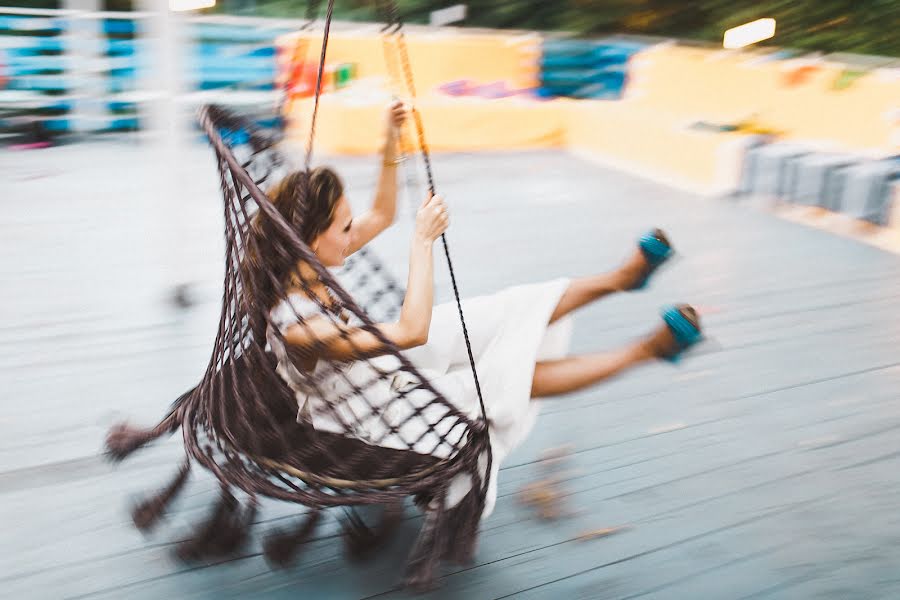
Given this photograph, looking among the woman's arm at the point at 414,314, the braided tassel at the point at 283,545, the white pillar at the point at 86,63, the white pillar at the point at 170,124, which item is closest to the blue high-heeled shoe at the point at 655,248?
the woman's arm at the point at 414,314

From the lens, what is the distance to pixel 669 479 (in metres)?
1.82

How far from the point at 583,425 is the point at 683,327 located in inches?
23.7

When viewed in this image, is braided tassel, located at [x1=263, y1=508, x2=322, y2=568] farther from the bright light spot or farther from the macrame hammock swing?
the bright light spot

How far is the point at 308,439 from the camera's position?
1395 millimetres

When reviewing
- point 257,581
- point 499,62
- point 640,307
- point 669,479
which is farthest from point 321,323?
point 499,62

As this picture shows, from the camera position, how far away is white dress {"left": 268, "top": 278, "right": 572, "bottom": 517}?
1.37m

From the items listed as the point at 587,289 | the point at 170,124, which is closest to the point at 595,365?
Result: the point at 587,289

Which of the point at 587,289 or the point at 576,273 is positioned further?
the point at 576,273

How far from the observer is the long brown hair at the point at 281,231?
125 centimetres

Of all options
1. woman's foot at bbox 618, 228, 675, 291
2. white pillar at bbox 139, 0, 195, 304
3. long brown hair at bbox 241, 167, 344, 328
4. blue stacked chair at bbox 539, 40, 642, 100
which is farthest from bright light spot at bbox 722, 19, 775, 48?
blue stacked chair at bbox 539, 40, 642, 100

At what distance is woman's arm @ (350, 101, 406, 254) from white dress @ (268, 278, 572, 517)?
0.22 m

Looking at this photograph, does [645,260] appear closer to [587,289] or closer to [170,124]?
[587,289]

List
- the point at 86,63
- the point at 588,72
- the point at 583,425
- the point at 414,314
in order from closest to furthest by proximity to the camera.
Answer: the point at 414,314
the point at 583,425
the point at 86,63
the point at 588,72

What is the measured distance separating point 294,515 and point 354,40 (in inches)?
189
